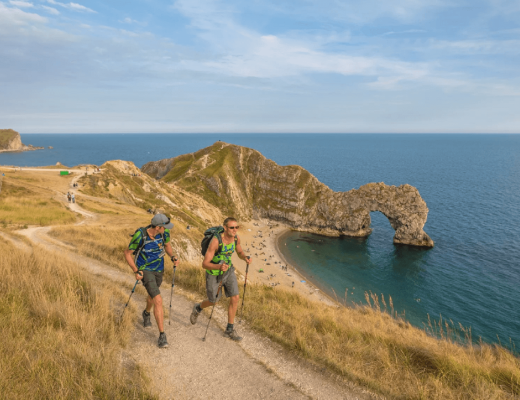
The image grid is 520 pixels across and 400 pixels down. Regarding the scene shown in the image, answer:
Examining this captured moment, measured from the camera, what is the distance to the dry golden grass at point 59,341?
458 cm

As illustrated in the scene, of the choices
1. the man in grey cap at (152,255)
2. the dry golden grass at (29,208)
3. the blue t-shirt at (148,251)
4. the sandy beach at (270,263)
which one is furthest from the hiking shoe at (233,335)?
the sandy beach at (270,263)

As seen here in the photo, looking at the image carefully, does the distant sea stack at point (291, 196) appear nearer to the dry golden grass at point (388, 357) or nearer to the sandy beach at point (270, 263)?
the sandy beach at point (270, 263)

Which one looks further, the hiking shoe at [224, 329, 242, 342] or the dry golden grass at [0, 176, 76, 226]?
the dry golden grass at [0, 176, 76, 226]

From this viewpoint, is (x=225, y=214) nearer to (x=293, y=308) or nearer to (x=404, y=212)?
(x=404, y=212)

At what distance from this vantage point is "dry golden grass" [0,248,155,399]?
4578mm

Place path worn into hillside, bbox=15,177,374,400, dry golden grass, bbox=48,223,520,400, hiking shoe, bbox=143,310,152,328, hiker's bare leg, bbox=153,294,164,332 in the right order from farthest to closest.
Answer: hiking shoe, bbox=143,310,152,328 < hiker's bare leg, bbox=153,294,164,332 < dry golden grass, bbox=48,223,520,400 < path worn into hillside, bbox=15,177,374,400

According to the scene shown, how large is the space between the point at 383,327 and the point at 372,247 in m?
61.6

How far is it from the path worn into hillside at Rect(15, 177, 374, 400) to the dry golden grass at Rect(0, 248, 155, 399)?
1.87 feet

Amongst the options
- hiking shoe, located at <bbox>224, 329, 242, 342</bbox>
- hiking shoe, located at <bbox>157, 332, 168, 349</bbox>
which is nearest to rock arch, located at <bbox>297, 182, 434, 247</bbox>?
hiking shoe, located at <bbox>224, 329, 242, 342</bbox>

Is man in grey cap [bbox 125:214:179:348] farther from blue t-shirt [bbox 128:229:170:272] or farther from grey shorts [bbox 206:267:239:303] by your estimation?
grey shorts [bbox 206:267:239:303]

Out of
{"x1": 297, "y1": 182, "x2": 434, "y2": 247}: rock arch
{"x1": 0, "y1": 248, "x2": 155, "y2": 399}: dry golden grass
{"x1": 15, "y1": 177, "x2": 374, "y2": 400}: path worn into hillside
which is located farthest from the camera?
{"x1": 297, "y1": 182, "x2": 434, "y2": 247}: rock arch

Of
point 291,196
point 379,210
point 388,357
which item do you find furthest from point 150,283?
point 291,196

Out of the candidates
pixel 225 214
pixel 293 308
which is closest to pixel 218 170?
pixel 225 214

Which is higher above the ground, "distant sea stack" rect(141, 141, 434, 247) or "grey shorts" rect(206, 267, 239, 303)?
"grey shorts" rect(206, 267, 239, 303)
